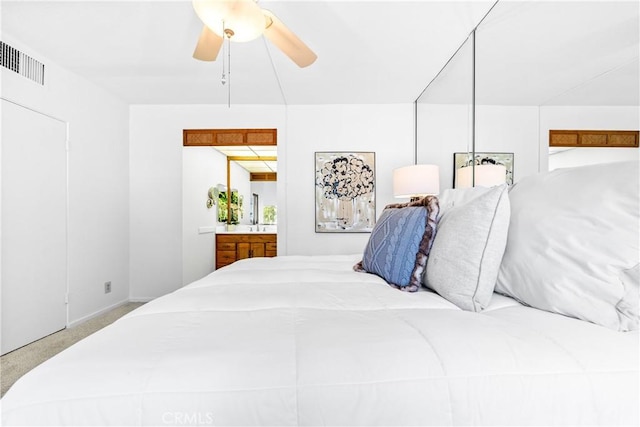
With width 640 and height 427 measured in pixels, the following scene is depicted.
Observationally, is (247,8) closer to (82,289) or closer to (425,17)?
(425,17)

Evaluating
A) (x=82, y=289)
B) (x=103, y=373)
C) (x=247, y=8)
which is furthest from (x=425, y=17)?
(x=82, y=289)

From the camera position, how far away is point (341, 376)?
63 centimetres

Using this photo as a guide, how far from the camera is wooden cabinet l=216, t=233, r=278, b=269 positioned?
5.06 metres

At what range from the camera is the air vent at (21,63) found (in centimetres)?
242

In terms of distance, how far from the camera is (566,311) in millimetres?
876

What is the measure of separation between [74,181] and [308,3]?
2.65 m

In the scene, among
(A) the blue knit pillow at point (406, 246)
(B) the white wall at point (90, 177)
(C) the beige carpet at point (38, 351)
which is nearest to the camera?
(A) the blue knit pillow at point (406, 246)

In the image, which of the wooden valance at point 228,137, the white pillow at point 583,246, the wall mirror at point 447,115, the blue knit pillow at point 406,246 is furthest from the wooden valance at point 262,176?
the white pillow at point 583,246

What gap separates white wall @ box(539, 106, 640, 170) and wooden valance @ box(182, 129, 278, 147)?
2932mm

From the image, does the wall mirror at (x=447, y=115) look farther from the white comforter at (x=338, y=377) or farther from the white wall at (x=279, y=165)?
the white comforter at (x=338, y=377)

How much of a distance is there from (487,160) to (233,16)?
1.73 metres

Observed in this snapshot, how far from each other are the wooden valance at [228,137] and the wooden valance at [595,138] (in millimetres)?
3034

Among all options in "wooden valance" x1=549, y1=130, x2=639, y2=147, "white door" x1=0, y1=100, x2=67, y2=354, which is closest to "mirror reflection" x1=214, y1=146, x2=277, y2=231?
"white door" x1=0, y1=100, x2=67, y2=354

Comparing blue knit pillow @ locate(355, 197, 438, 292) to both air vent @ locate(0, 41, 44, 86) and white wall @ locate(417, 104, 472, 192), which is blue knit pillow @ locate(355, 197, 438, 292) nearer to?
white wall @ locate(417, 104, 472, 192)
